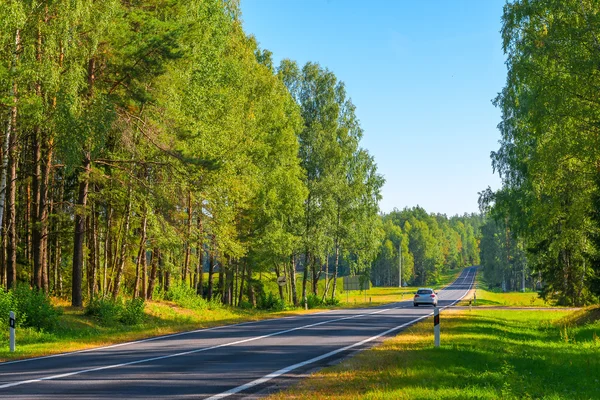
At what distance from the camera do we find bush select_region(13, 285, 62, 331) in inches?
759

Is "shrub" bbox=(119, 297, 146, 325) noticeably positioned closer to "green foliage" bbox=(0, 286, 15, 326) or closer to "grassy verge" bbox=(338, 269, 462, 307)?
"green foliage" bbox=(0, 286, 15, 326)

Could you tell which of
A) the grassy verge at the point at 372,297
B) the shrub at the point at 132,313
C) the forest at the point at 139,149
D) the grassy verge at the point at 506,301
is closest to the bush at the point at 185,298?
the forest at the point at 139,149

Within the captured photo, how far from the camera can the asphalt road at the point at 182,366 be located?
8.91 m

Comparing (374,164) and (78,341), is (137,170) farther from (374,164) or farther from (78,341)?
(374,164)

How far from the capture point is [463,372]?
34.6 ft

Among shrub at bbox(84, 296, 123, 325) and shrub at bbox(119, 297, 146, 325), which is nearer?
shrub at bbox(84, 296, 123, 325)

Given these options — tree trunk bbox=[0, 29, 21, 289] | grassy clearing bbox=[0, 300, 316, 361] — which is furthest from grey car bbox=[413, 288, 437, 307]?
tree trunk bbox=[0, 29, 21, 289]

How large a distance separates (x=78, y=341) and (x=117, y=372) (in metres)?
7.50

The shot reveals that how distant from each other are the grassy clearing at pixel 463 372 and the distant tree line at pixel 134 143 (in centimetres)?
1187

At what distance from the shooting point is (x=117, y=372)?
Result: 10820 mm

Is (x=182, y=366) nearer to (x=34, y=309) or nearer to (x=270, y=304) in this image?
(x=34, y=309)

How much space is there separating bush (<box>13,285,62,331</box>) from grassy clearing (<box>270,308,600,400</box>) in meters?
10.5

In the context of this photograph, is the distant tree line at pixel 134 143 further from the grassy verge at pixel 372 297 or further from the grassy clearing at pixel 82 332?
the grassy verge at pixel 372 297

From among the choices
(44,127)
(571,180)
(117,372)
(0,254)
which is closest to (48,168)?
(44,127)
